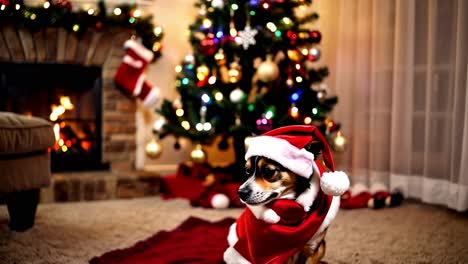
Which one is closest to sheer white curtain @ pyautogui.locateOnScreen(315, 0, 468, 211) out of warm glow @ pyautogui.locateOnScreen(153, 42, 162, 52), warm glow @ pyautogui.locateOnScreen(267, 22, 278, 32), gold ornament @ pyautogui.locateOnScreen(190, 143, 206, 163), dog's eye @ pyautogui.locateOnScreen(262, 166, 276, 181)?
warm glow @ pyautogui.locateOnScreen(267, 22, 278, 32)

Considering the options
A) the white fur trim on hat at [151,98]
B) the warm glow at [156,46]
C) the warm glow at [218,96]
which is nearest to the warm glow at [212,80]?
the warm glow at [218,96]

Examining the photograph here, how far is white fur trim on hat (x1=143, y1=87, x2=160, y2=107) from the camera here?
2738mm

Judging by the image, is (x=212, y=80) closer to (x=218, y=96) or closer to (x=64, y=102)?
(x=218, y=96)

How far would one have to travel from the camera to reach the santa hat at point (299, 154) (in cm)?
112

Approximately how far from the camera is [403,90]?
242 centimetres

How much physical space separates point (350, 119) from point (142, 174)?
1351 mm

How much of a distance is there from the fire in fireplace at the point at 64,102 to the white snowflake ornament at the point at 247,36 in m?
0.98

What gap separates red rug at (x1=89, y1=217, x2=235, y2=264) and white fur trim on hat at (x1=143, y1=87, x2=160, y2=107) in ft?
3.64

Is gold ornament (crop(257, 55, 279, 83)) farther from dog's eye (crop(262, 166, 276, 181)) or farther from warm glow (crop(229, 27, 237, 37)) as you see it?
dog's eye (crop(262, 166, 276, 181))

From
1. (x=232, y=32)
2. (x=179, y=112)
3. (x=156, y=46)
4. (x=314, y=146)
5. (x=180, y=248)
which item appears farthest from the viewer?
(x=156, y=46)

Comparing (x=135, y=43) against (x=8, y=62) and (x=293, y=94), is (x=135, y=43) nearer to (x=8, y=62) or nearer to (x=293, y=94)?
(x=8, y=62)

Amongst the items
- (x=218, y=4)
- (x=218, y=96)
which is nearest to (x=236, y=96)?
(x=218, y=96)

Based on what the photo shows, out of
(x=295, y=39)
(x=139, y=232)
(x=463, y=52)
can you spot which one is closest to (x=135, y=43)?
(x=295, y=39)

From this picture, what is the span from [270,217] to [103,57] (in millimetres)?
1937
